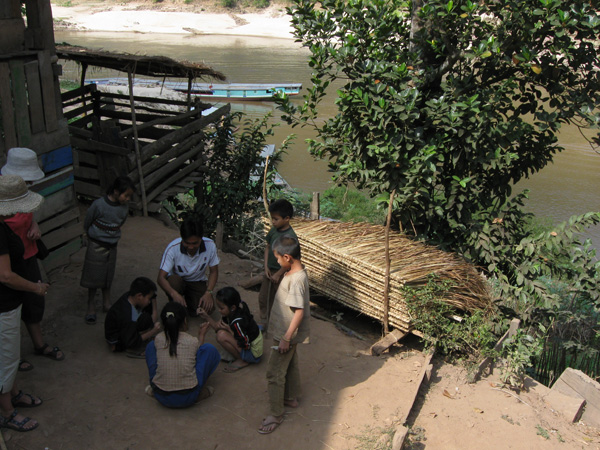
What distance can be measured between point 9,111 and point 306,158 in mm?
13344

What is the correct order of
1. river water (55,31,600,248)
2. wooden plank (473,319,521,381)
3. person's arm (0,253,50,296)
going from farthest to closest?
river water (55,31,600,248) → wooden plank (473,319,521,381) → person's arm (0,253,50,296)

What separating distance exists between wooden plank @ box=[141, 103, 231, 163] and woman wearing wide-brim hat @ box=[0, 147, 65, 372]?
10.4ft

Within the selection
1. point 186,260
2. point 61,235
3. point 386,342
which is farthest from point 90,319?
point 386,342

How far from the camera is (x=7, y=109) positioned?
4793mm

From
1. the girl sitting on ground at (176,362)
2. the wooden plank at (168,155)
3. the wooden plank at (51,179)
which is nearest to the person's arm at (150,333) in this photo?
the girl sitting on ground at (176,362)

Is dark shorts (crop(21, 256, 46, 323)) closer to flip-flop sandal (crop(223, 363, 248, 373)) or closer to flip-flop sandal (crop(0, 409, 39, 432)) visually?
flip-flop sandal (crop(0, 409, 39, 432))

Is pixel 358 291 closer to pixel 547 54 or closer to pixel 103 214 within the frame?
pixel 103 214

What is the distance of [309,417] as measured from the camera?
13.6 feet

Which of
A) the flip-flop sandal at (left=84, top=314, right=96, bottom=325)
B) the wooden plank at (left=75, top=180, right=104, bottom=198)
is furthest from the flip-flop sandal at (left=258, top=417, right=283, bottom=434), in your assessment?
the wooden plank at (left=75, top=180, right=104, bottom=198)

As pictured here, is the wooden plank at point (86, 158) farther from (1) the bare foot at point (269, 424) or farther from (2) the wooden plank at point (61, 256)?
(1) the bare foot at point (269, 424)

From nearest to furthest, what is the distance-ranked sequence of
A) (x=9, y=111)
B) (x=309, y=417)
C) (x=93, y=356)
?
(x=309, y=417) → (x=93, y=356) → (x=9, y=111)

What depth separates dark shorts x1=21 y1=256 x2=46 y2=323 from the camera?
153 inches

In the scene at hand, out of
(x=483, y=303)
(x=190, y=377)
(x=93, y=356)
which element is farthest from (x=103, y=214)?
(x=483, y=303)

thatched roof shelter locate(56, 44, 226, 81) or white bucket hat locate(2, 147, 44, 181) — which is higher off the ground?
thatched roof shelter locate(56, 44, 226, 81)
